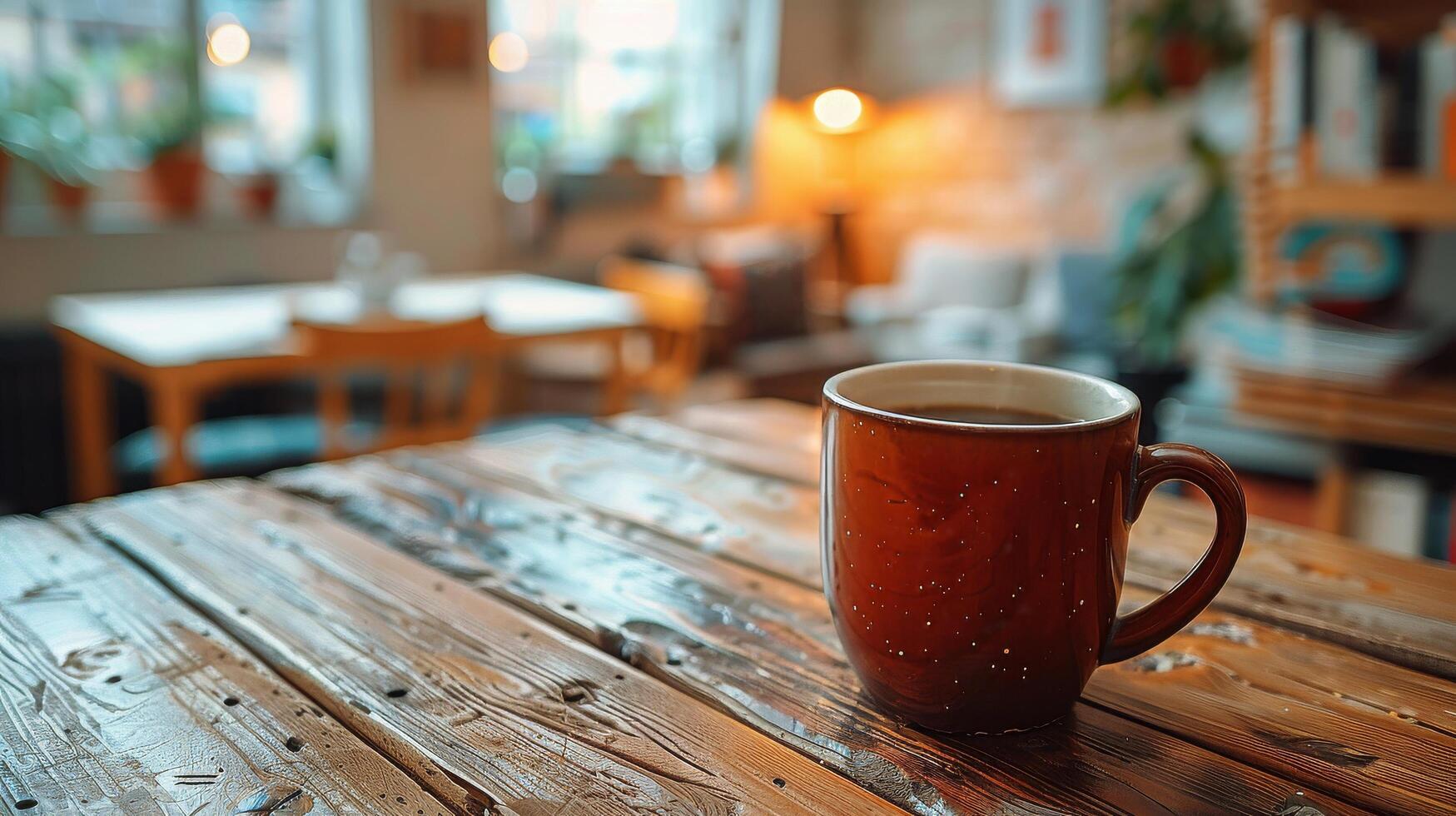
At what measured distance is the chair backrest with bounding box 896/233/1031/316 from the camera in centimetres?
491

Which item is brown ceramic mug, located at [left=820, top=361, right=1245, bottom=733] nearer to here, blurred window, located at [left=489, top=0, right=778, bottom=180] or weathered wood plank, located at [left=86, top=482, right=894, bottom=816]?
weathered wood plank, located at [left=86, top=482, right=894, bottom=816]

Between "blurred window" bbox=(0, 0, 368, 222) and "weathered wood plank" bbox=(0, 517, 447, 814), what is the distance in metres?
3.54

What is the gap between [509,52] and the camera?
476 cm

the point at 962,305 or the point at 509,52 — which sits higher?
the point at 509,52

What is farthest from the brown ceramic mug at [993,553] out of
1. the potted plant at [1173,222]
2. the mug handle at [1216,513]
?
the potted plant at [1173,222]

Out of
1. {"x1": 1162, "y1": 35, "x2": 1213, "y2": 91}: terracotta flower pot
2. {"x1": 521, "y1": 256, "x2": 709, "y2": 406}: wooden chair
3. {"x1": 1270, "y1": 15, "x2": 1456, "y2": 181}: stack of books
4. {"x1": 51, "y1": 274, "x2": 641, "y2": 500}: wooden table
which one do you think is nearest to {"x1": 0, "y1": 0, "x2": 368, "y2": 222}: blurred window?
{"x1": 51, "y1": 274, "x2": 641, "y2": 500}: wooden table

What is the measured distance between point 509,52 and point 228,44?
3.81 ft

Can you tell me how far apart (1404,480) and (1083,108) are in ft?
12.3

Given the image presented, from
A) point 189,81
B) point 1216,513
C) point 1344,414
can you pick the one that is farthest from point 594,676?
point 189,81

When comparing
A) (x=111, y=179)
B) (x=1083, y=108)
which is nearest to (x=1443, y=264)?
(x=1083, y=108)

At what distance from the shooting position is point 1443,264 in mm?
2029

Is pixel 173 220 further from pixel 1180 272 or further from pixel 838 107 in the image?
pixel 1180 272

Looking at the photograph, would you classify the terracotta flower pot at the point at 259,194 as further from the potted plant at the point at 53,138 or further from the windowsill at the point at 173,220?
the potted plant at the point at 53,138

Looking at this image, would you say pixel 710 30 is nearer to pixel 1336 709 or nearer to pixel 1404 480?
pixel 1404 480
